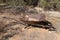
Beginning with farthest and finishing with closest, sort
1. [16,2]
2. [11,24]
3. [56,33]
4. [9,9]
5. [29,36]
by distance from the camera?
[16,2]
[9,9]
[11,24]
[56,33]
[29,36]

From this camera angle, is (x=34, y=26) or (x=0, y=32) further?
(x=34, y=26)

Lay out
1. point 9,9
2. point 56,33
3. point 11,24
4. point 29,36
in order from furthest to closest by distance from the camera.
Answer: point 9,9
point 11,24
point 56,33
point 29,36

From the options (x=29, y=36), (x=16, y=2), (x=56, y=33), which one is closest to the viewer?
(x=29, y=36)

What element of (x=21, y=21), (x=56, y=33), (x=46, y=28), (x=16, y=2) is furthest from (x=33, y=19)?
(x=16, y=2)

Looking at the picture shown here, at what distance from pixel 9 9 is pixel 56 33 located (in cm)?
178

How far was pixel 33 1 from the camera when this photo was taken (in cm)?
567

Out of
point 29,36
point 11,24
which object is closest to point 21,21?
point 11,24

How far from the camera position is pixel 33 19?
344 centimetres

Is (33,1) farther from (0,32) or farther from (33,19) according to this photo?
(0,32)

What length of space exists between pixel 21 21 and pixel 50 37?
30.5 inches

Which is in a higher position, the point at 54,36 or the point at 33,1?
the point at 54,36

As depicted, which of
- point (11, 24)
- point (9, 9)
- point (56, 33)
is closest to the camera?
point (56, 33)

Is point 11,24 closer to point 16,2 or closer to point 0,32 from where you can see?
point 0,32

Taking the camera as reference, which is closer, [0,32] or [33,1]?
[0,32]
